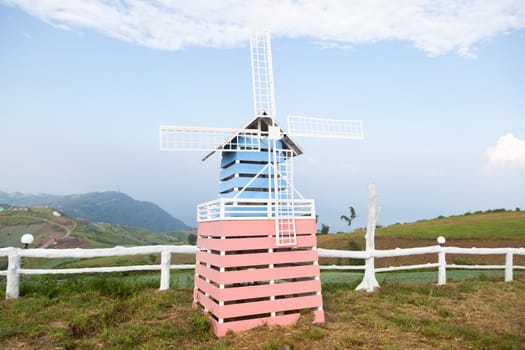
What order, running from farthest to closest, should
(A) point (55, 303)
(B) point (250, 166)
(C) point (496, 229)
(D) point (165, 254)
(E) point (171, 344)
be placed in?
1. (C) point (496, 229)
2. (D) point (165, 254)
3. (A) point (55, 303)
4. (B) point (250, 166)
5. (E) point (171, 344)

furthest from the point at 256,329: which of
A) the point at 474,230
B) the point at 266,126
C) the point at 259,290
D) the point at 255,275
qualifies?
the point at 474,230

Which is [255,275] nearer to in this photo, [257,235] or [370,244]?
[257,235]

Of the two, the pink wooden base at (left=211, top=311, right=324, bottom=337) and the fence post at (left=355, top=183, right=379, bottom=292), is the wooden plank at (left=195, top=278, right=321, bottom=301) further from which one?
the fence post at (left=355, top=183, right=379, bottom=292)

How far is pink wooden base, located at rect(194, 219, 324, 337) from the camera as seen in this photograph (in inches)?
281

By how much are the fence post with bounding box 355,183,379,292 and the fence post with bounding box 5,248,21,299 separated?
9.09 meters

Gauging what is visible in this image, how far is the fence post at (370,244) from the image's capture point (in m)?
11.2

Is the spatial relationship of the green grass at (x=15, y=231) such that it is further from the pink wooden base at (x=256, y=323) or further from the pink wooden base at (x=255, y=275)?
the pink wooden base at (x=256, y=323)

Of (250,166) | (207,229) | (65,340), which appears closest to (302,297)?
(207,229)

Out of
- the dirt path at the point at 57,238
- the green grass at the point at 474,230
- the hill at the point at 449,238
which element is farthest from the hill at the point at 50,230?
the green grass at the point at 474,230

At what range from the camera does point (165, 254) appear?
10.6 meters

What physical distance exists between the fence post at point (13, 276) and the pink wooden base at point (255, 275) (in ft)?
17.0

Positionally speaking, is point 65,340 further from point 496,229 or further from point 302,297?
point 496,229

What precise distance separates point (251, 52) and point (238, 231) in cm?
458

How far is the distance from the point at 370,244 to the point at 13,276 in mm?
9680
